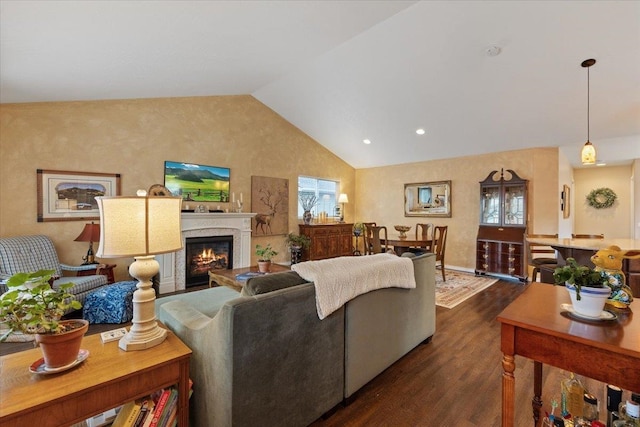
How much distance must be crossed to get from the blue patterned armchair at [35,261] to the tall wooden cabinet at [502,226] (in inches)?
250

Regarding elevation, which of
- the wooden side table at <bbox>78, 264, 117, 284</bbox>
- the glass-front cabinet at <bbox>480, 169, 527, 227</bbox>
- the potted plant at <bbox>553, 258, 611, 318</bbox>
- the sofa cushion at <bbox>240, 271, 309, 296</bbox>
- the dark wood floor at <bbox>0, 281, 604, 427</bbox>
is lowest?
the dark wood floor at <bbox>0, 281, 604, 427</bbox>

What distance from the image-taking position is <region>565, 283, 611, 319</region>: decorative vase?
1.18 meters

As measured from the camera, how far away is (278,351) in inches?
58.7

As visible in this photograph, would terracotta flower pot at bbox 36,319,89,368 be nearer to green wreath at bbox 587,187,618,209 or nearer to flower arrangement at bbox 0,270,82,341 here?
flower arrangement at bbox 0,270,82,341

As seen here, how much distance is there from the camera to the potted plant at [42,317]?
39.1 inches

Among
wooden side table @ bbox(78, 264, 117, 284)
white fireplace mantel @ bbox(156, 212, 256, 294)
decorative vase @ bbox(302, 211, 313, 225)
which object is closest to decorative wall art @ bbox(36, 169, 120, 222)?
wooden side table @ bbox(78, 264, 117, 284)

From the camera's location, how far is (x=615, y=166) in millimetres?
6906

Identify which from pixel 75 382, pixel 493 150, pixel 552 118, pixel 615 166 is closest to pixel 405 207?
pixel 493 150

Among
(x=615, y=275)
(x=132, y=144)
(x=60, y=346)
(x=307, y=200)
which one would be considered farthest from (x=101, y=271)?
(x=615, y=275)

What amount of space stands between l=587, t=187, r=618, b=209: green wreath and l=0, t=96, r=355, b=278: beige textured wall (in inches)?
299

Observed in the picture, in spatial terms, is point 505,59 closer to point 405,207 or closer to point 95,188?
point 405,207

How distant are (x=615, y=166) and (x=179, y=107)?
9.97m

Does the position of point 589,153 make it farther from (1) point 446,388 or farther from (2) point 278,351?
(2) point 278,351

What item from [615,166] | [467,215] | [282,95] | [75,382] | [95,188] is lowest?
[75,382]
